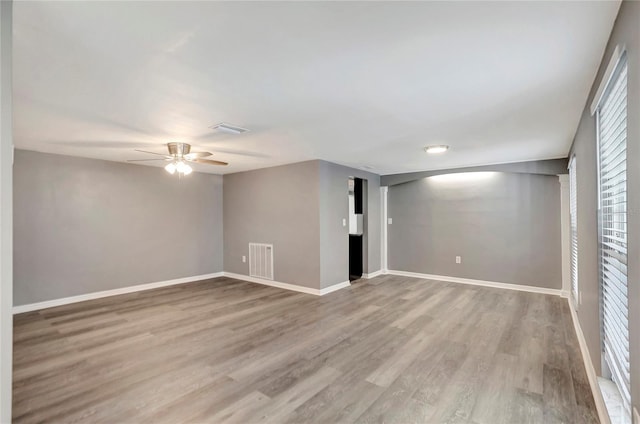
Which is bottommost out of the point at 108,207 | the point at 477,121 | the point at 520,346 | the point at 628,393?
the point at 520,346

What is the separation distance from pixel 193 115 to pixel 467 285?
17.3 ft

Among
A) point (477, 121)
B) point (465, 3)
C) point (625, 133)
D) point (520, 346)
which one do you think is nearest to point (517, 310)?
point (520, 346)

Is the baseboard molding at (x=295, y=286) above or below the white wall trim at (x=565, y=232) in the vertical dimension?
below

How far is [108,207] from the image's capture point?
4973 millimetres

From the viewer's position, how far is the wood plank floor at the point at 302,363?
2.03m

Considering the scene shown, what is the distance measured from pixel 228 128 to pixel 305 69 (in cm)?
149

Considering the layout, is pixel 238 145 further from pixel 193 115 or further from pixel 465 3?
pixel 465 3

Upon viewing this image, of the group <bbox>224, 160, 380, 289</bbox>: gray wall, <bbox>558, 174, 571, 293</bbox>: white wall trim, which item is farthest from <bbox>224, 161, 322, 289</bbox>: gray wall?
<bbox>558, 174, 571, 293</bbox>: white wall trim

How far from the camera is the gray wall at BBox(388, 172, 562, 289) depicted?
502cm

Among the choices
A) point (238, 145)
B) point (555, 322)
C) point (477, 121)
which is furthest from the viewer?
point (238, 145)

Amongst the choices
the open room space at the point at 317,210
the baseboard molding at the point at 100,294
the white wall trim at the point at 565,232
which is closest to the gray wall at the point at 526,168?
the open room space at the point at 317,210

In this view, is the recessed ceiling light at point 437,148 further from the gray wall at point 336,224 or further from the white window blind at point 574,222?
the gray wall at point 336,224

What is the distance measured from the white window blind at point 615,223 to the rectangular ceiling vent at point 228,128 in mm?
2842

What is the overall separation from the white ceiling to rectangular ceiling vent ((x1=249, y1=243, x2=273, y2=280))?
2717 mm
